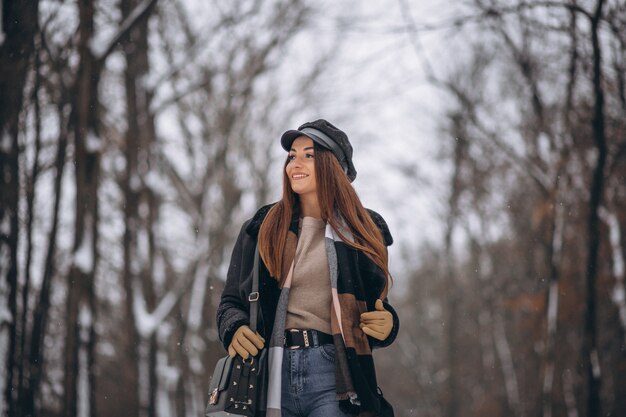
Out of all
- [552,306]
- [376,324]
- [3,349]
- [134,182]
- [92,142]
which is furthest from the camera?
[134,182]

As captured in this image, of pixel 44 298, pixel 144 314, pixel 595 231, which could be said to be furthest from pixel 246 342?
pixel 144 314

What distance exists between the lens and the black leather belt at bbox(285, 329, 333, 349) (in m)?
2.74

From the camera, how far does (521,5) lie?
745 centimetres

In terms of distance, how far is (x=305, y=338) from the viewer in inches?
108

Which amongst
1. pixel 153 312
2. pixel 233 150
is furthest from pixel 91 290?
pixel 233 150

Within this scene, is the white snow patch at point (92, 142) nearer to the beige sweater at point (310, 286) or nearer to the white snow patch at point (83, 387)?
the white snow patch at point (83, 387)

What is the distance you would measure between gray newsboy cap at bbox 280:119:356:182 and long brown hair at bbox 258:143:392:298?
0.04m

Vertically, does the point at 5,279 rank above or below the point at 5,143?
below

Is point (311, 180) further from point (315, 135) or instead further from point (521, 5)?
point (521, 5)

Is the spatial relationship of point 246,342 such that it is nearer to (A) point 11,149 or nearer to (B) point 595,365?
(A) point 11,149

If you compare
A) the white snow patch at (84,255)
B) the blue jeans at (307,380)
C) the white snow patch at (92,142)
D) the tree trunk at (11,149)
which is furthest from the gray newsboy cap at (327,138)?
the white snow patch at (92,142)

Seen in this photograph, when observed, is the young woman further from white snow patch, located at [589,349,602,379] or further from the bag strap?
white snow patch, located at [589,349,602,379]

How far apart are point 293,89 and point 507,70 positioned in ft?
14.8

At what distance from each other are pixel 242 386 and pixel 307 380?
25 cm
